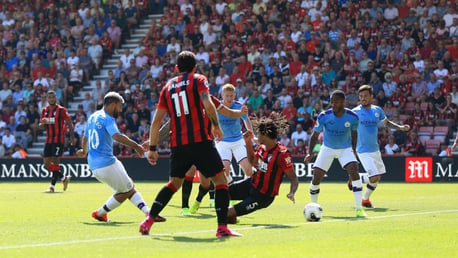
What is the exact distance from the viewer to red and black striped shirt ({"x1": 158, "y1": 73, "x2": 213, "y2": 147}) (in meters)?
12.1

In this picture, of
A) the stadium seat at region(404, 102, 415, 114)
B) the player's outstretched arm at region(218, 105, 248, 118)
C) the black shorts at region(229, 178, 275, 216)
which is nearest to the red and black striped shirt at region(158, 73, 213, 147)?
the player's outstretched arm at region(218, 105, 248, 118)

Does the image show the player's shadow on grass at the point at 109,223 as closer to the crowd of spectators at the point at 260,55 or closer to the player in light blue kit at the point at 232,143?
the player in light blue kit at the point at 232,143

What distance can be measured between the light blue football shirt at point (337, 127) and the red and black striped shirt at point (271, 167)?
243cm

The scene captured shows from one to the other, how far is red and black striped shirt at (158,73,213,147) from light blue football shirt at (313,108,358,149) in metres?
4.84

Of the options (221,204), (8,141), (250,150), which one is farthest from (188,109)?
(8,141)

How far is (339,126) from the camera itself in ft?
54.6

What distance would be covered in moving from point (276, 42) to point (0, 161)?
11.2 meters

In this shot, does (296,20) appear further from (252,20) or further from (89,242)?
(89,242)

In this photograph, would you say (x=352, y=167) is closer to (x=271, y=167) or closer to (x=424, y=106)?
(x=271, y=167)

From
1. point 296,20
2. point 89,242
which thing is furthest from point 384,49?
point 89,242

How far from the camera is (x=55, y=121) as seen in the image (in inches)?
1022

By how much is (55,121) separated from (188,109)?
47.4 feet

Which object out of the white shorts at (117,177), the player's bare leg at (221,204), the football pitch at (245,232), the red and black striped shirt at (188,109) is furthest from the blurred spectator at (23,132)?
the player's bare leg at (221,204)

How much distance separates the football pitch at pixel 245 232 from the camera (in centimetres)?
1073
